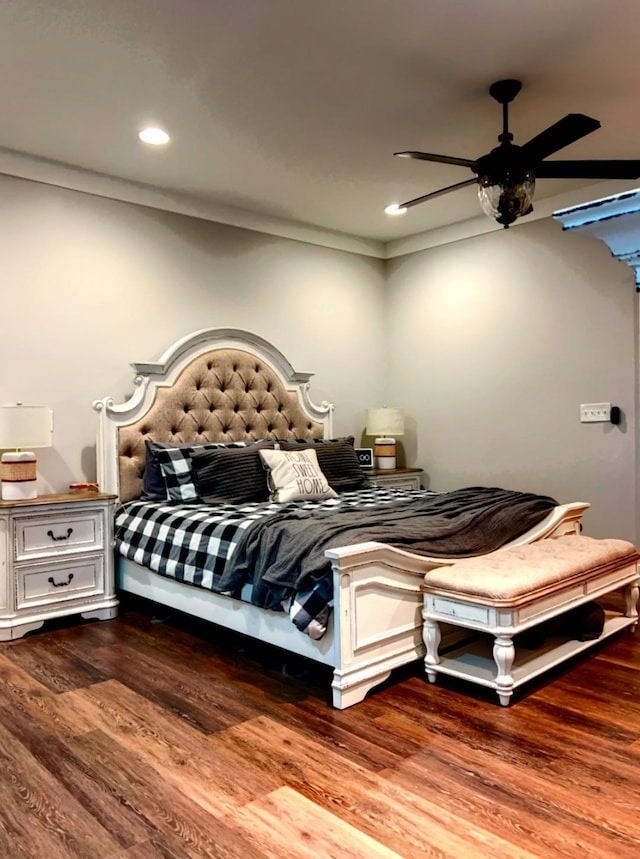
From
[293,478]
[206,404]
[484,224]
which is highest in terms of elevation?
[484,224]

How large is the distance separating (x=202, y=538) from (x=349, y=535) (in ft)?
2.63

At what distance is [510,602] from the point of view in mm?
2346

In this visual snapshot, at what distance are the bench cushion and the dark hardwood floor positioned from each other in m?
0.40

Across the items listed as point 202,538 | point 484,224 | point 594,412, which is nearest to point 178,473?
point 202,538

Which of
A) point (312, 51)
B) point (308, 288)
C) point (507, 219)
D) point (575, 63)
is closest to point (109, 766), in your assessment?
point (507, 219)

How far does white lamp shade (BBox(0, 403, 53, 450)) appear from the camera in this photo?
127 inches

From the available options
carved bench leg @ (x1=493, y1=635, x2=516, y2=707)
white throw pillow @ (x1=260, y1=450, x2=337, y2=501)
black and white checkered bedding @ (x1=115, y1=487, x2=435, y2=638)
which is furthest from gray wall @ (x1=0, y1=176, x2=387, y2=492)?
carved bench leg @ (x1=493, y1=635, x2=516, y2=707)

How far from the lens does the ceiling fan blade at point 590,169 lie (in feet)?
8.05

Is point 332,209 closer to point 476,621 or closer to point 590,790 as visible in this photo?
point 476,621

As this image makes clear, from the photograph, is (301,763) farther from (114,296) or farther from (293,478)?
(114,296)

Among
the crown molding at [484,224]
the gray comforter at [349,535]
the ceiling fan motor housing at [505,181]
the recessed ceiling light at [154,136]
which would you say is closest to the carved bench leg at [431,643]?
the gray comforter at [349,535]

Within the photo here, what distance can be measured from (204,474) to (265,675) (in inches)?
50.4

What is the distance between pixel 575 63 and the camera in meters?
2.71

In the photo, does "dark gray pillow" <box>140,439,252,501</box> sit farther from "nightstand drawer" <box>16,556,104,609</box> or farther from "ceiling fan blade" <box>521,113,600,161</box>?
"ceiling fan blade" <box>521,113,600,161</box>
